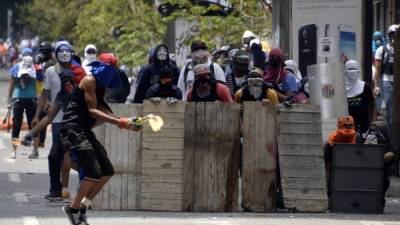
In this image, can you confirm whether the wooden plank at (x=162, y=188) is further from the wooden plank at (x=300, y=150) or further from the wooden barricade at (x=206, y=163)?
the wooden plank at (x=300, y=150)

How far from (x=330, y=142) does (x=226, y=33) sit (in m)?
10.8

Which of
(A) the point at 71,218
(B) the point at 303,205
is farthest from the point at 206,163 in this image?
(A) the point at 71,218

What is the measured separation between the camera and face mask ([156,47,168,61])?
16109 mm

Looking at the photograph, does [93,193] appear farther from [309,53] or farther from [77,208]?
[309,53]

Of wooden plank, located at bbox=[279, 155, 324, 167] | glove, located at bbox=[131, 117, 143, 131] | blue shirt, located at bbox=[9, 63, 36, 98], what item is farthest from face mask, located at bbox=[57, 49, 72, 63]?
blue shirt, located at bbox=[9, 63, 36, 98]

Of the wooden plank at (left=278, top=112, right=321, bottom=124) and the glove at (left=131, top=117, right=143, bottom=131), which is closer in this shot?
the glove at (left=131, top=117, right=143, bottom=131)

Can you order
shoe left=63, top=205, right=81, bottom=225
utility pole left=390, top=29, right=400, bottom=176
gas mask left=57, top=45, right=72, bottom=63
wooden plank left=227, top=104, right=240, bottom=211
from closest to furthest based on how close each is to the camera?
shoe left=63, top=205, right=81, bottom=225
wooden plank left=227, top=104, right=240, bottom=211
gas mask left=57, top=45, right=72, bottom=63
utility pole left=390, top=29, right=400, bottom=176

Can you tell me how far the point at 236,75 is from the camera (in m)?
16.0

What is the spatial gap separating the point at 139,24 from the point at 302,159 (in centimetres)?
1736

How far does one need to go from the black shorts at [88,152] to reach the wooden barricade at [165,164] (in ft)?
5.25

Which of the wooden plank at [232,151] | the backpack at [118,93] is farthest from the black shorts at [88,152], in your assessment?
the backpack at [118,93]

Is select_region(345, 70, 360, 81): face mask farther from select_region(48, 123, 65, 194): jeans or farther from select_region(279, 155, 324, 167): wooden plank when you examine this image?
select_region(48, 123, 65, 194): jeans

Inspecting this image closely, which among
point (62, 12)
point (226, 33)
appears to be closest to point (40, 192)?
point (226, 33)

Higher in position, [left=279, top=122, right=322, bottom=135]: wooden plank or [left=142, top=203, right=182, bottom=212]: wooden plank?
[left=279, top=122, right=322, bottom=135]: wooden plank
